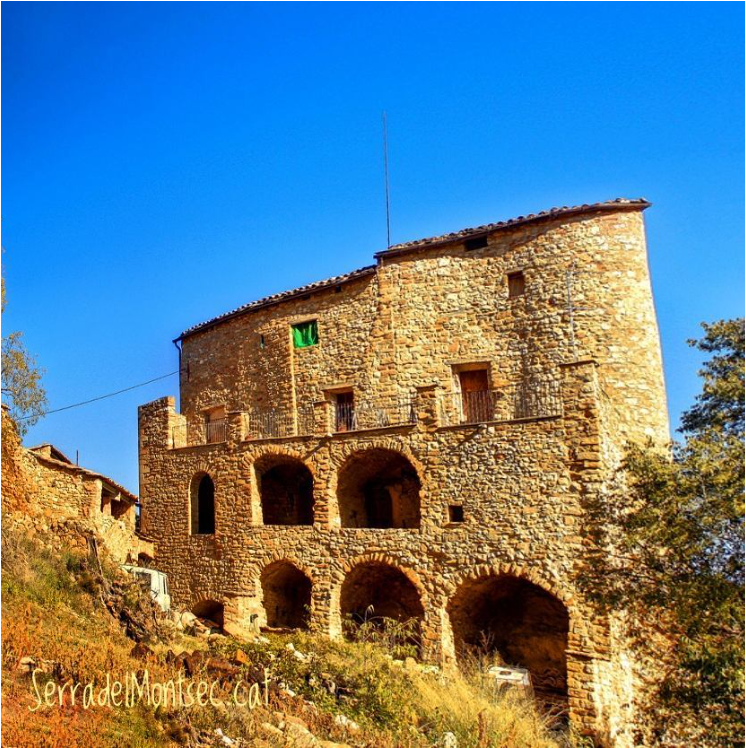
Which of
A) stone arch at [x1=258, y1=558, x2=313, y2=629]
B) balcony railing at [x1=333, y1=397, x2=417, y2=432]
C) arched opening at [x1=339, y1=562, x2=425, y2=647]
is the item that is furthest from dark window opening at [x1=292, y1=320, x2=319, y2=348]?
arched opening at [x1=339, y1=562, x2=425, y2=647]

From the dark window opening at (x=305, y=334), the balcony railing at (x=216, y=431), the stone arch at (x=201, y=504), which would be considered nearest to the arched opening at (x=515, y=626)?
the stone arch at (x=201, y=504)

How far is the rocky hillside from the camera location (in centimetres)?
1184

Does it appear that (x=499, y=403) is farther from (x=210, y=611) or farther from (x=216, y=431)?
(x=210, y=611)

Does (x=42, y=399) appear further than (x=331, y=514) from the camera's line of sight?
Yes

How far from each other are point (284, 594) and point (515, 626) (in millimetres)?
7474

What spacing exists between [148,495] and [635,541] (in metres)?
18.0

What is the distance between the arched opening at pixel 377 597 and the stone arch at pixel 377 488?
5.42 ft

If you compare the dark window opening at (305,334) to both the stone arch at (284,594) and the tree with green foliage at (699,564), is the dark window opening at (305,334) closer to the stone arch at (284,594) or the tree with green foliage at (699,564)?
the stone arch at (284,594)

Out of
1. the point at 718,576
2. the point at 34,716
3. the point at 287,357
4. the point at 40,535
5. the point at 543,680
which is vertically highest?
the point at 287,357

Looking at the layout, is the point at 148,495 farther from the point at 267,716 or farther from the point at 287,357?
the point at 267,716

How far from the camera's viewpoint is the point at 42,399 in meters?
25.8

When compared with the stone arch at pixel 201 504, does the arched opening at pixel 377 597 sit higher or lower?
lower

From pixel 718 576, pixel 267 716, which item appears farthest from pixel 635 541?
pixel 267 716

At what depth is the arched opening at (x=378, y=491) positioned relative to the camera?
22.4 metres
